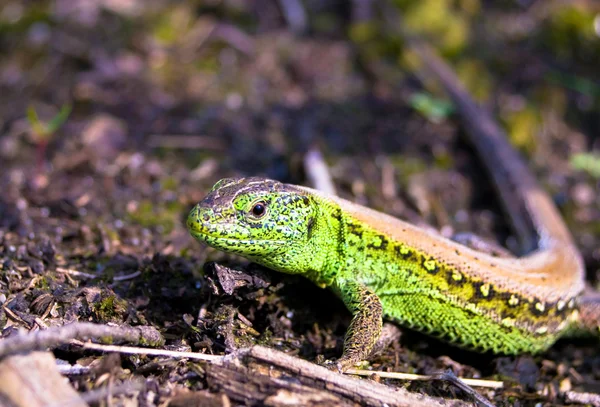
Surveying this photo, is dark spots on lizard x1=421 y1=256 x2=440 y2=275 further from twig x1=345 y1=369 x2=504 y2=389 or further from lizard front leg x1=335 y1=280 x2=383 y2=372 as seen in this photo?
twig x1=345 y1=369 x2=504 y2=389

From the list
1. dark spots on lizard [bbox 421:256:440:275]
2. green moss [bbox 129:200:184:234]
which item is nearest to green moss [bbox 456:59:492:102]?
dark spots on lizard [bbox 421:256:440:275]

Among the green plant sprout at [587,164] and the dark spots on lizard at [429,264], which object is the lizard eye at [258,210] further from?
the green plant sprout at [587,164]

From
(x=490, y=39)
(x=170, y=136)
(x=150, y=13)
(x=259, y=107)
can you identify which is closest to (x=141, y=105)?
(x=170, y=136)

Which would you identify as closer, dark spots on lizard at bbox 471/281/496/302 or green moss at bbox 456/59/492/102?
dark spots on lizard at bbox 471/281/496/302

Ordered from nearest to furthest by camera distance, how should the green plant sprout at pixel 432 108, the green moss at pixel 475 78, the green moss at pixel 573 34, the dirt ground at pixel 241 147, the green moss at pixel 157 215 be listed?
the dirt ground at pixel 241 147 < the green moss at pixel 157 215 < the green plant sprout at pixel 432 108 < the green moss at pixel 475 78 < the green moss at pixel 573 34

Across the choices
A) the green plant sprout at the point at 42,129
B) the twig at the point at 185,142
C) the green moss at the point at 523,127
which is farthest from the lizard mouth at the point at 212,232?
the green moss at the point at 523,127

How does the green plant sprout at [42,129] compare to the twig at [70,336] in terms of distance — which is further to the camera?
the green plant sprout at [42,129]

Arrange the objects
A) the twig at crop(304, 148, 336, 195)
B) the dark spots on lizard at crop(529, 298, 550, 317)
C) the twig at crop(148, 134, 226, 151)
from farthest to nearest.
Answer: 1. the twig at crop(148, 134, 226, 151)
2. the twig at crop(304, 148, 336, 195)
3. the dark spots on lizard at crop(529, 298, 550, 317)

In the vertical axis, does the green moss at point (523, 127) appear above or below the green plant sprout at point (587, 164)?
Result: above
